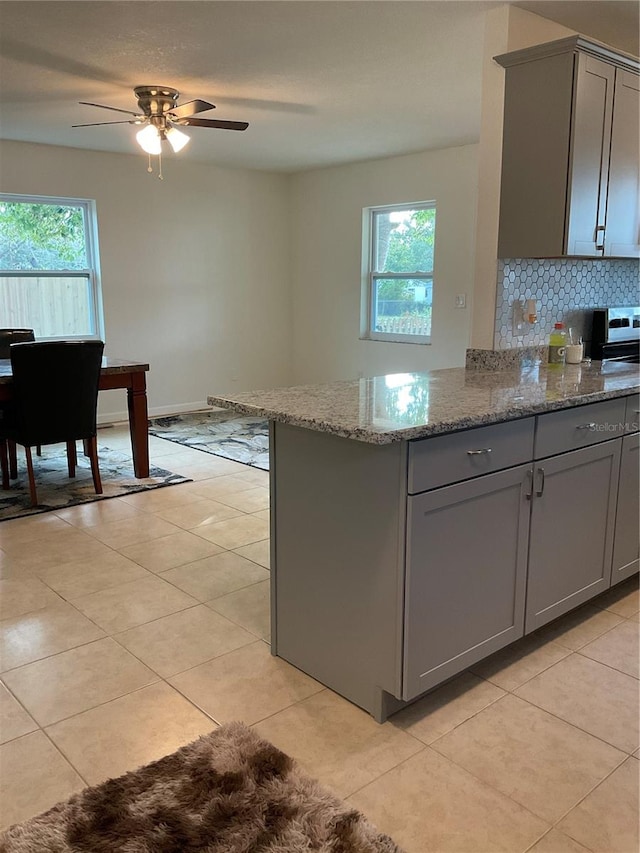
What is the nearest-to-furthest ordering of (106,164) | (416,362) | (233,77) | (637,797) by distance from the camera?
(637,797) < (233,77) < (106,164) < (416,362)

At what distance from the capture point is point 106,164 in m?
6.07

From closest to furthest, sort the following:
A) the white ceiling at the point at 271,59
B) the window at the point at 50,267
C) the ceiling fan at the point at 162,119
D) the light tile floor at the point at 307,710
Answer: the light tile floor at the point at 307,710 < the white ceiling at the point at 271,59 < the ceiling fan at the point at 162,119 < the window at the point at 50,267

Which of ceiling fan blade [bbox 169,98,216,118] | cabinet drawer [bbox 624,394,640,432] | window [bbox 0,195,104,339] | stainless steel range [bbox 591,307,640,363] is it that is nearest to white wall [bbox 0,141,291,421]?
window [bbox 0,195,104,339]

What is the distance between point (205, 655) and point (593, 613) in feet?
5.05

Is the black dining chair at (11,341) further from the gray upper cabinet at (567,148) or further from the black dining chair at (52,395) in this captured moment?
the gray upper cabinet at (567,148)

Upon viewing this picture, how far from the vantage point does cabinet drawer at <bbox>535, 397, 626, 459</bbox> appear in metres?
2.29

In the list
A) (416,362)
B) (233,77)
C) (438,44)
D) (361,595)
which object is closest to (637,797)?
(361,595)

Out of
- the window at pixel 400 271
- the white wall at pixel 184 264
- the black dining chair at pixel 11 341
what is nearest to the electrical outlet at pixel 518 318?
the window at pixel 400 271

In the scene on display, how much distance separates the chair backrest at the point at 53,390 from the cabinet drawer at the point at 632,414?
2.85 meters

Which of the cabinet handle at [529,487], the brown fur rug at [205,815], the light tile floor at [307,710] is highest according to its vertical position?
the cabinet handle at [529,487]

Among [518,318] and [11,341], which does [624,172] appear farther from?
[11,341]

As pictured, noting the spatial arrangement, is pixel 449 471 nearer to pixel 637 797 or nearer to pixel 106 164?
pixel 637 797

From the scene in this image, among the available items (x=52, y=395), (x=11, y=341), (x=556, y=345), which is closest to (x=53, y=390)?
(x=52, y=395)

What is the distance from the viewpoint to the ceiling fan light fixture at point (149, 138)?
407cm
